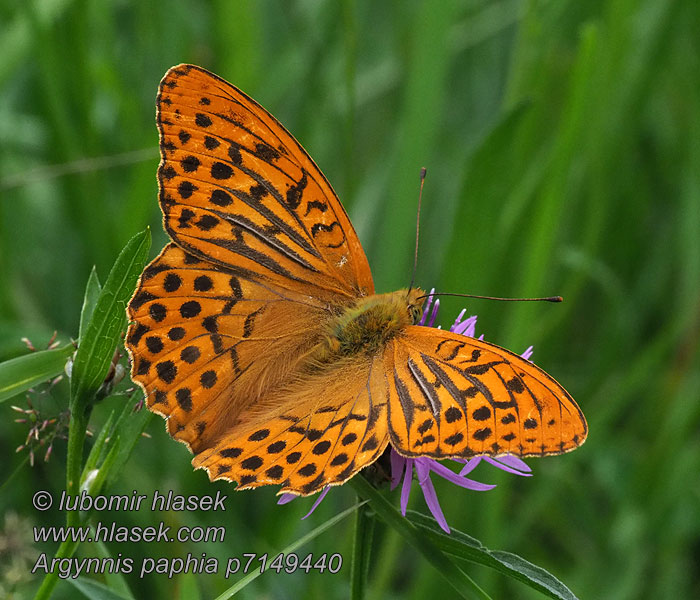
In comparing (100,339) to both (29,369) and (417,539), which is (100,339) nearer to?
(29,369)

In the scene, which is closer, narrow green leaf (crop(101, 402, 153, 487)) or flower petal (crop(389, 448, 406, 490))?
narrow green leaf (crop(101, 402, 153, 487))

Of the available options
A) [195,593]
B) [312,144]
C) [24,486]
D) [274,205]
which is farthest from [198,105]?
[312,144]

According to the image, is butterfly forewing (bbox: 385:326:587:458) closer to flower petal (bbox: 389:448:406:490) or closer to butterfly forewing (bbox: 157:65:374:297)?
flower petal (bbox: 389:448:406:490)

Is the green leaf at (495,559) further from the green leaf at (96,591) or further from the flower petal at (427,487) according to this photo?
the green leaf at (96,591)

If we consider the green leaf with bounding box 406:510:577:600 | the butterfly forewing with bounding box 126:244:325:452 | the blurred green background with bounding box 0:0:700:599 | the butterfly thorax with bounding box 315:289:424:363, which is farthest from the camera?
the blurred green background with bounding box 0:0:700:599

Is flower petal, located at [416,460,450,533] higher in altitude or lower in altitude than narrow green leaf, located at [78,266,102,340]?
lower

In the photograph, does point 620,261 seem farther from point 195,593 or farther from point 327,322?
point 195,593

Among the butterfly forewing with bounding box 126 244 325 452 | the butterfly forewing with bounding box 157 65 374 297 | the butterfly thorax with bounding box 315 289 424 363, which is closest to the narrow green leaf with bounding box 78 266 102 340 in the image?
the butterfly forewing with bounding box 126 244 325 452

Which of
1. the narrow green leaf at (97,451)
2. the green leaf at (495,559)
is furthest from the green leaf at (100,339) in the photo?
the green leaf at (495,559)
